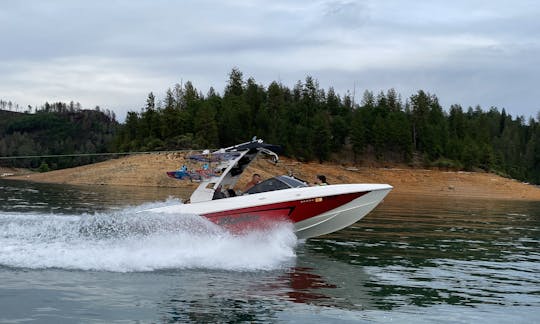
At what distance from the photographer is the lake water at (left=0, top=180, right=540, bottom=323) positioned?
10.1 metres

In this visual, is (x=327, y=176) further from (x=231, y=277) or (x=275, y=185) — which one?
(x=231, y=277)

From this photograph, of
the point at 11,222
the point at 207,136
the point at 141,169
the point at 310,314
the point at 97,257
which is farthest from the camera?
the point at 207,136

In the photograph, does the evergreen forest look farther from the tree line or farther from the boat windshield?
the boat windshield

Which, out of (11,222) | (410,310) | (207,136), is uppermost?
(207,136)

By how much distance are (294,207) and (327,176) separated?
182 feet

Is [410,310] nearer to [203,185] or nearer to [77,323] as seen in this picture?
[77,323]

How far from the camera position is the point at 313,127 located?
8294cm

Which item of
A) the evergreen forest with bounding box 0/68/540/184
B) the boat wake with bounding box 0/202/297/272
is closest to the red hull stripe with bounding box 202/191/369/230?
the boat wake with bounding box 0/202/297/272

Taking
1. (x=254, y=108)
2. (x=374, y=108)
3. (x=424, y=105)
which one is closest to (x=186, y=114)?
(x=254, y=108)

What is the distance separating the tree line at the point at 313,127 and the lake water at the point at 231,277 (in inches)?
2340

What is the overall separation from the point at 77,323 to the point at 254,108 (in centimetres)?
8149

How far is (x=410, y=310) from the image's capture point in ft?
35.3

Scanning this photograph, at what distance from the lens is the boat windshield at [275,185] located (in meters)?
16.8

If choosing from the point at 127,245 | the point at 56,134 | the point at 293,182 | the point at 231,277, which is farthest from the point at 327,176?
the point at 56,134
